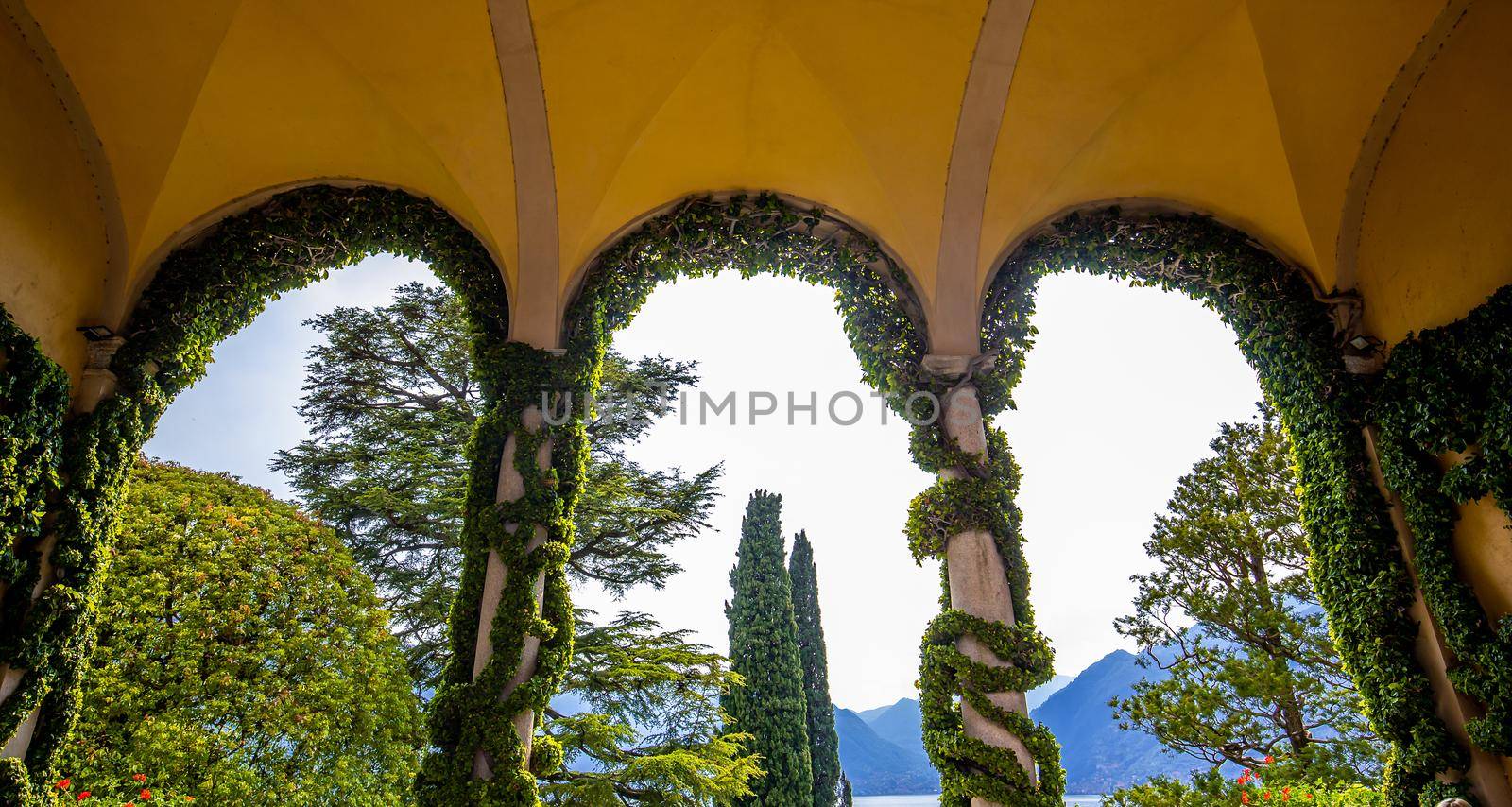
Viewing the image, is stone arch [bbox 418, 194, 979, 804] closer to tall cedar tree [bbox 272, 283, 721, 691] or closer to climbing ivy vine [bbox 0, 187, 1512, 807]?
climbing ivy vine [bbox 0, 187, 1512, 807]

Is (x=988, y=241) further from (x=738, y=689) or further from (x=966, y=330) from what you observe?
(x=738, y=689)

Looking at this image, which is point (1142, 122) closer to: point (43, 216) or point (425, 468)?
point (43, 216)

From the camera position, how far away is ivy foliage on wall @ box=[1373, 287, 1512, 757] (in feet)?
14.4

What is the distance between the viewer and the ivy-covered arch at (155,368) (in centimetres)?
449

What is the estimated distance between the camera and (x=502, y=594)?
489cm

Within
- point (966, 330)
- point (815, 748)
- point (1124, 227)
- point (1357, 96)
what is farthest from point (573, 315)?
point (815, 748)

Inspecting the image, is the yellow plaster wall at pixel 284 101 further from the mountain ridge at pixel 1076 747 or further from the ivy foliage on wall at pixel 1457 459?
the mountain ridge at pixel 1076 747

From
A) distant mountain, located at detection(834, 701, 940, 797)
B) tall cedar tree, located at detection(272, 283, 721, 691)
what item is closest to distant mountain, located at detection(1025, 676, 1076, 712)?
tall cedar tree, located at detection(272, 283, 721, 691)

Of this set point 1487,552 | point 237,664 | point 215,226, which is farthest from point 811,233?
point 237,664

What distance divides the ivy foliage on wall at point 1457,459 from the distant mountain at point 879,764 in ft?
218

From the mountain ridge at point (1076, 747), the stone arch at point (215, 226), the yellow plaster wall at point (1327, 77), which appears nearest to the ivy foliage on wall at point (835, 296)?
the stone arch at point (215, 226)

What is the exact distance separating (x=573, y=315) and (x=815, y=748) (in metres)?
11.4

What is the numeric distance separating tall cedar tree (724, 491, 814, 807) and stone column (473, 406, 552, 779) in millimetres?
7234

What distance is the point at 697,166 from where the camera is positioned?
6.17 meters
